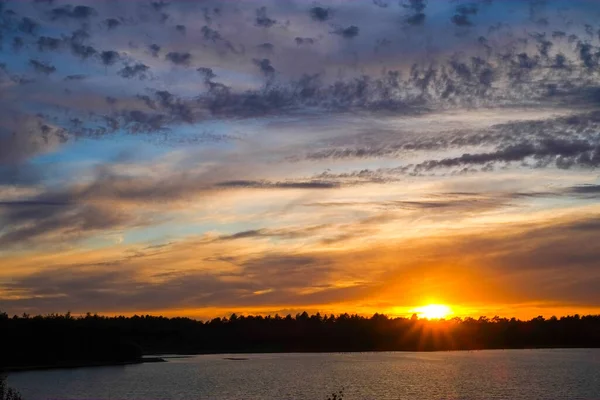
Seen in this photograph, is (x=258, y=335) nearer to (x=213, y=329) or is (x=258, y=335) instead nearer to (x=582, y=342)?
(x=213, y=329)

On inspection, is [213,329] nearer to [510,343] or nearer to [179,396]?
[510,343]

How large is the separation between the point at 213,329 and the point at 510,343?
276 feet

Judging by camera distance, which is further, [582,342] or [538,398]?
[582,342]

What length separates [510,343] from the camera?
198m

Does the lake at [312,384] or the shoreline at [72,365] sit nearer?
the lake at [312,384]

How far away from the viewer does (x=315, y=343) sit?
191m

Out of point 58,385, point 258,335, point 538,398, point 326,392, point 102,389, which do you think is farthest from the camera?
point 258,335

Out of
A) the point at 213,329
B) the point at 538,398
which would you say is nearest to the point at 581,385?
the point at 538,398

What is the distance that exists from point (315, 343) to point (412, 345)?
2857 cm

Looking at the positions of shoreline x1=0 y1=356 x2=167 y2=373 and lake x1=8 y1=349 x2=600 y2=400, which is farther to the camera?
shoreline x1=0 y1=356 x2=167 y2=373

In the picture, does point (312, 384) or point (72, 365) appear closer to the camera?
point (312, 384)

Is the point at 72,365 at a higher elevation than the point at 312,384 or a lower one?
higher

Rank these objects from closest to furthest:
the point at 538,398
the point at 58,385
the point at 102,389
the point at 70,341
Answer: the point at 538,398 → the point at 102,389 → the point at 58,385 → the point at 70,341

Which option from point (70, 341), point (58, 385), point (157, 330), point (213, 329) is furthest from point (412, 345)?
point (58, 385)
